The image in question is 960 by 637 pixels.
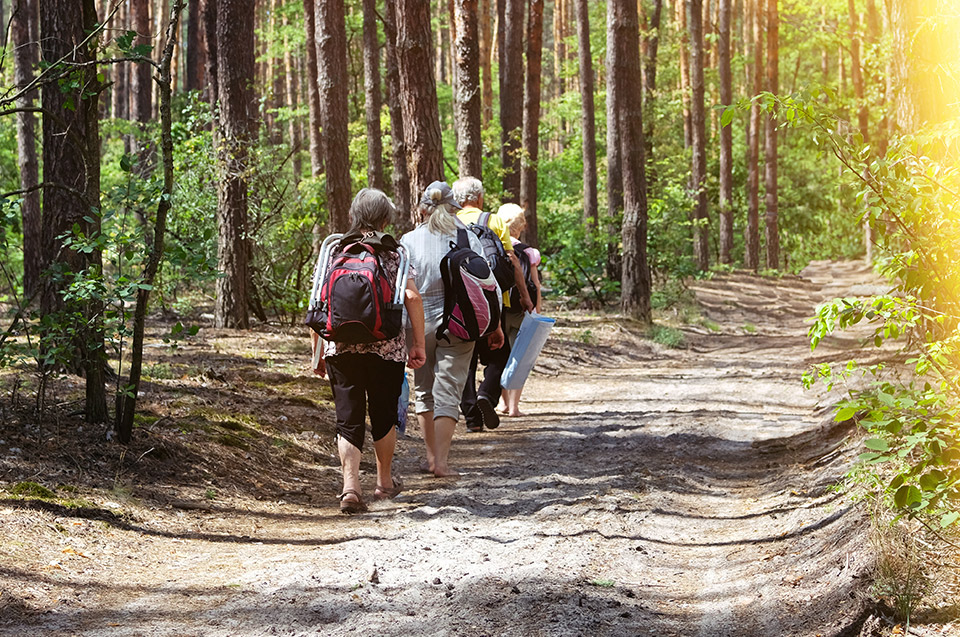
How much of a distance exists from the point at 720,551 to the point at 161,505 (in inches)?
128

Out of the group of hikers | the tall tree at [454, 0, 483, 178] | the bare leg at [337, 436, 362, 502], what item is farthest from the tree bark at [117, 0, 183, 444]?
the tall tree at [454, 0, 483, 178]

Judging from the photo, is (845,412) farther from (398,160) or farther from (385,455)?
(398,160)

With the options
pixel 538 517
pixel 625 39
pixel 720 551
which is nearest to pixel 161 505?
pixel 538 517

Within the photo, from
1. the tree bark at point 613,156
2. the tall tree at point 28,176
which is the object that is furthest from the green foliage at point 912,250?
the tall tree at point 28,176

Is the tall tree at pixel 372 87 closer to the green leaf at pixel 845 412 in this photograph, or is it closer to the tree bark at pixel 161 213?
the tree bark at pixel 161 213

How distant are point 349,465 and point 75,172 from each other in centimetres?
379

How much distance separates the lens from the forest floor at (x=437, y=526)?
4.02 metres

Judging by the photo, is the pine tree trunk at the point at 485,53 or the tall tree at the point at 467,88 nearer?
the tall tree at the point at 467,88

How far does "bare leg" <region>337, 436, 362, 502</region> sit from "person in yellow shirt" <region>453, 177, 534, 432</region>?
6.66 feet

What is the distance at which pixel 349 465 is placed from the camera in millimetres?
5891

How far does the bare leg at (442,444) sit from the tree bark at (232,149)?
6304mm

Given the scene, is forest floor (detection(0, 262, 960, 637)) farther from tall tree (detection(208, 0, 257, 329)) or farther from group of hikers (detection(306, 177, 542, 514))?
tall tree (detection(208, 0, 257, 329))

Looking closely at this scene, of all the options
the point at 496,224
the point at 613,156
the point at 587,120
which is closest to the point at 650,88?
the point at 587,120

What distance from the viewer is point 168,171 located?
5.90 m
